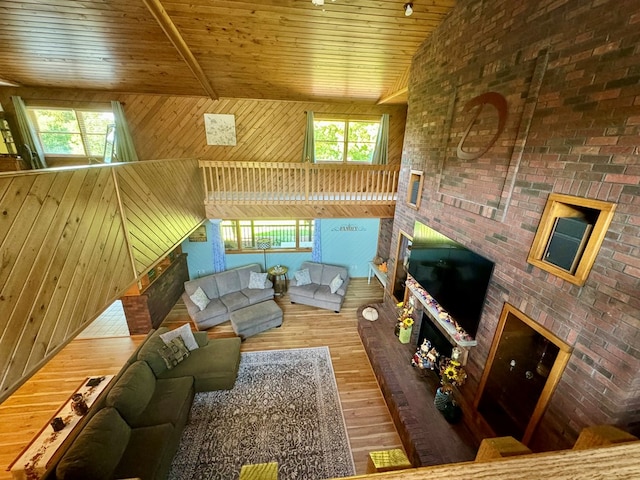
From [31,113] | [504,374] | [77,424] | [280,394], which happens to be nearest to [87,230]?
[77,424]

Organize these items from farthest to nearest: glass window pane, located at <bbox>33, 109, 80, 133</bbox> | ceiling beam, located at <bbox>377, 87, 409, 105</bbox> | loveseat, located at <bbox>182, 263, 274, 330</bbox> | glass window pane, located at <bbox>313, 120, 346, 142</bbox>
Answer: glass window pane, located at <bbox>313, 120, 346, 142</bbox>
glass window pane, located at <bbox>33, 109, 80, 133</bbox>
loveseat, located at <bbox>182, 263, 274, 330</bbox>
ceiling beam, located at <bbox>377, 87, 409, 105</bbox>

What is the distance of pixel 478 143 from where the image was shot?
128 inches

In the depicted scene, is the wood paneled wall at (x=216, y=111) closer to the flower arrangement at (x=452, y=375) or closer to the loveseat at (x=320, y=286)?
the loveseat at (x=320, y=286)

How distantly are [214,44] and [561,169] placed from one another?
533cm

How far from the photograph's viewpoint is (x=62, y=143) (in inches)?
255

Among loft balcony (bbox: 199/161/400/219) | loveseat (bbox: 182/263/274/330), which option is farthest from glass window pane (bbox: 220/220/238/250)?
loft balcony (bbox: 199/161/400/219)

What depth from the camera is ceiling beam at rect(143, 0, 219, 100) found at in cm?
379

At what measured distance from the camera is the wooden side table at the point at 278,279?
23.9 ft

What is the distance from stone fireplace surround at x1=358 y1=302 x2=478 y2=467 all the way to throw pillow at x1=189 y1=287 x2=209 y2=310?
11.5ft

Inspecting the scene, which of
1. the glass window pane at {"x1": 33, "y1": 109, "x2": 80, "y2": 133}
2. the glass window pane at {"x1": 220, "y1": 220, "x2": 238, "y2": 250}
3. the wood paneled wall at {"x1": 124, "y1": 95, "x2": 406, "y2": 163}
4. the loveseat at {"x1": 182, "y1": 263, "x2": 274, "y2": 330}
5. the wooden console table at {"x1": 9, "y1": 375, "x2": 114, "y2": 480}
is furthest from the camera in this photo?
the glass window pane at {"x1": 220, "y1": 220, "x2": 238, "y2": 250}

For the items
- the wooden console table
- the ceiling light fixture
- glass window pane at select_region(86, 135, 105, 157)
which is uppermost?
the ceiling light fixture

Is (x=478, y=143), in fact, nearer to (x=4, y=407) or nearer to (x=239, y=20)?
(x=239, y=20)

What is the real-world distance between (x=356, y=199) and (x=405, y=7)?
333cm

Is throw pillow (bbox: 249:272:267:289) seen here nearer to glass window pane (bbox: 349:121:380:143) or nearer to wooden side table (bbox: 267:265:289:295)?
wooden side table (bbox: 267:265:289:295)
